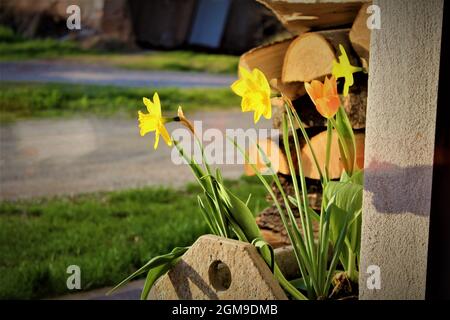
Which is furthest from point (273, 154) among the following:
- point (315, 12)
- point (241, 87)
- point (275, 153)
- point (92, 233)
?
point (92, 233)

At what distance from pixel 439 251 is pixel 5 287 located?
1.76 metres

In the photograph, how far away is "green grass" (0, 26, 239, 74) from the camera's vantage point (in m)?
6.61

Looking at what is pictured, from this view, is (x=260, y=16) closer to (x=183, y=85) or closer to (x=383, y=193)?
(x=183, y=85)

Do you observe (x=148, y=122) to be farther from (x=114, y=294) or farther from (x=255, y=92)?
(x=114, y=294)

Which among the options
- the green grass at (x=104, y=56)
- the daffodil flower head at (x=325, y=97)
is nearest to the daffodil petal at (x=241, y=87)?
the daffodil flower head at (x=325, y=97)

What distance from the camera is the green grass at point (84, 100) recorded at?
5898 mm

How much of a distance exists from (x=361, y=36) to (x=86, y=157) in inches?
128

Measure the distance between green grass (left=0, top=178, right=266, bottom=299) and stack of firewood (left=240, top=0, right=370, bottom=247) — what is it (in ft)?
2.94

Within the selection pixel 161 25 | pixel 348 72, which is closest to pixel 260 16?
pixel 161 25

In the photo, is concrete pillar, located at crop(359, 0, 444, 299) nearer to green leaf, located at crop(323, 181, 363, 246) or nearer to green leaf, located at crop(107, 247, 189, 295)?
green leaf, located at crop(323, 181, 363, 246)

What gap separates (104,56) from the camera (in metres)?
6.77

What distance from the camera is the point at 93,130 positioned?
5.62 meters

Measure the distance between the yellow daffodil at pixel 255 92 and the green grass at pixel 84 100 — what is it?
3.91 meters

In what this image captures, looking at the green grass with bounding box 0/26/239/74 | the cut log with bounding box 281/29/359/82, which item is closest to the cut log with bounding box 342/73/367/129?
the cut log with bounding box 281/29/359/82
